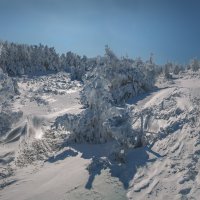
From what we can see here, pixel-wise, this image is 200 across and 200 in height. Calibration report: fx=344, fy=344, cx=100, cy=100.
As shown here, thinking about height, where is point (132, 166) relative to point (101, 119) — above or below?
below

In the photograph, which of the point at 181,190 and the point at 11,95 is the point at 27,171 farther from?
the point at 11,95

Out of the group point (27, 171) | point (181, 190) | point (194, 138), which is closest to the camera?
point (181, 190)

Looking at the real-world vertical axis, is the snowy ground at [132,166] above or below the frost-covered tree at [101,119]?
below

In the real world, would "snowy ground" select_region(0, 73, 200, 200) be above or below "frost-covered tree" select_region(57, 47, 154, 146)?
below

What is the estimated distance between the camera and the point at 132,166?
15.4 metres

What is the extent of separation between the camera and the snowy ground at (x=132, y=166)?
13438 millimetres

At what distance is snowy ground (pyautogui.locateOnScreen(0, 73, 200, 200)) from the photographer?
13.4 meters

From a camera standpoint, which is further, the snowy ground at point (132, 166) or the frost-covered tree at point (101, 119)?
the frost-covered tree at point (101, 119)

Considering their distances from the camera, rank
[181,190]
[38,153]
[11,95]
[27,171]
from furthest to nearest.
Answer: [11,95] < [38,153] < [27,171] < [181,190]

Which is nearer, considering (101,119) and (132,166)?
(132,166)

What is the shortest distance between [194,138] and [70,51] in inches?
1858

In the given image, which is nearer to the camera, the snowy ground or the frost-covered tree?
the snowy ground

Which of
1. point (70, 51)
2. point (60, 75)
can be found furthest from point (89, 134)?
point (70, 51)

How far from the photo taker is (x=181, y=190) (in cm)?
1256
